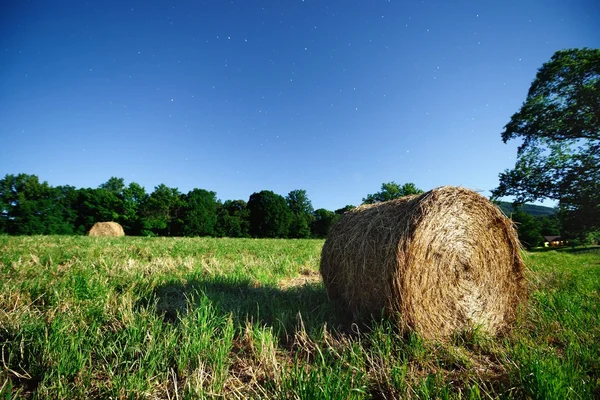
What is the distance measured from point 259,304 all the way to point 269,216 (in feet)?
188

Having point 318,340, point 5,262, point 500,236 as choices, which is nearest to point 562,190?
point 500,236

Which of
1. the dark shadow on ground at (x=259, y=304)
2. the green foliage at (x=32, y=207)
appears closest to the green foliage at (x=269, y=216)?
the green foliage at (x=32, y=207)

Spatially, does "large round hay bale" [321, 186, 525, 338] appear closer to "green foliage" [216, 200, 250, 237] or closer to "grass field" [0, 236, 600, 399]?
"grass field" [0, 236, 600, 399]

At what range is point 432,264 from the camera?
3.22 m

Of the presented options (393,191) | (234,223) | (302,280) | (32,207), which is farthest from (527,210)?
(32,207)

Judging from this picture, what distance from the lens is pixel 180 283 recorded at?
460cm

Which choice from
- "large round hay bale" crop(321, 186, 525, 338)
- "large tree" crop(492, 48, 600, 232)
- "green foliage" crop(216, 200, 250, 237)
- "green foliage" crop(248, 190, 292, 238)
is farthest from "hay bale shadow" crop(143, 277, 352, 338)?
"green foliage" crop(248, 190, 292, 238)

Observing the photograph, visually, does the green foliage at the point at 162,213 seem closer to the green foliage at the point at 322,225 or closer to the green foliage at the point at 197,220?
the green foliage at the point at 197,220

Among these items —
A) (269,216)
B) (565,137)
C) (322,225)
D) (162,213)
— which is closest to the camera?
(565,137)

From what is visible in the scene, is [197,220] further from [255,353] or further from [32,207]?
[255,353]

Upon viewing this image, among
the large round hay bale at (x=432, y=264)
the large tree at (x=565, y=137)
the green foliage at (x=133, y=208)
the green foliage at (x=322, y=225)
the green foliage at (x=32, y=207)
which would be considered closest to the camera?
the large round hay bale at (x=432, y=264)

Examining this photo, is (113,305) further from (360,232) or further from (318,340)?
(360,232)

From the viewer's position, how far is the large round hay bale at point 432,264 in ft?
9.83

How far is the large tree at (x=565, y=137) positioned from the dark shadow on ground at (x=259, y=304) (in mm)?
22672
